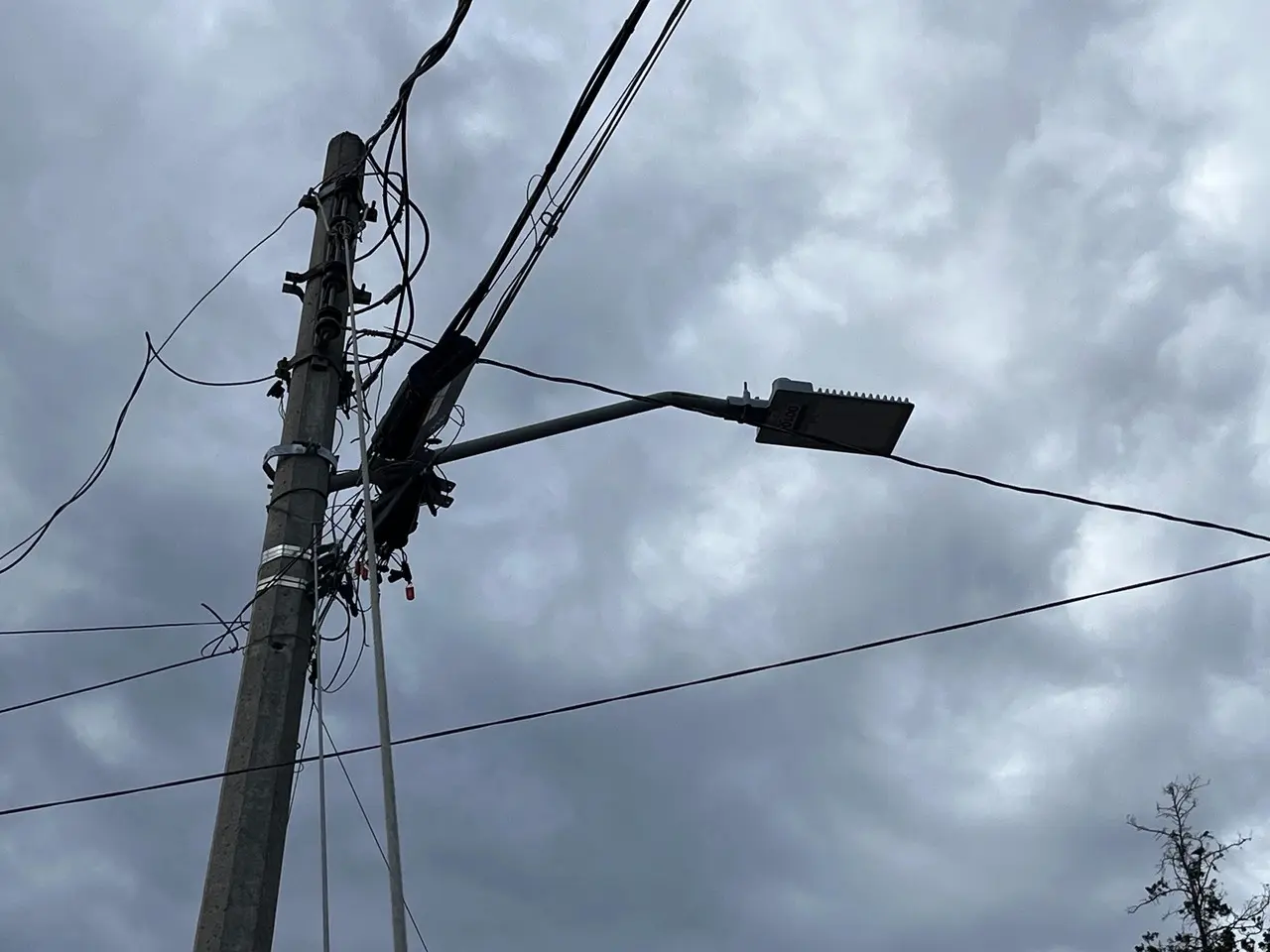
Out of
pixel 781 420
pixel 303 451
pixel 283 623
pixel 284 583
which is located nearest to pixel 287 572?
pixel 284 583

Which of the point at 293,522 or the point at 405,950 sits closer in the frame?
the point at 405,950

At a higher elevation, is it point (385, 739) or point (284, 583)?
point (284, 583)

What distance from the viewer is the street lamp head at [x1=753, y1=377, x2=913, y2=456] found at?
6289mm

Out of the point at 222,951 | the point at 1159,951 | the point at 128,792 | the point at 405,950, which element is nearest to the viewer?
the point at 405,950

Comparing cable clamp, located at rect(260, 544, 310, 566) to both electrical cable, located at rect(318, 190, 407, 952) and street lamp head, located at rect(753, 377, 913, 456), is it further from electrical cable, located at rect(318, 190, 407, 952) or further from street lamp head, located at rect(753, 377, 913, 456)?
street lamp head, located at rect(753, 377, 913, 456)

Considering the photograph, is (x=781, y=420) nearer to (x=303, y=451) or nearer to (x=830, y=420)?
(x=830, y=420)

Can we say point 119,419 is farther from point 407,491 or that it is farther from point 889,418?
point 889,418

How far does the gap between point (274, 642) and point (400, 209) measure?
299 cm

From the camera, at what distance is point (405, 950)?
4324mm

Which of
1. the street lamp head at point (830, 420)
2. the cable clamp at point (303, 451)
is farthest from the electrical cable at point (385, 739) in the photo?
the street lamp head at point (830, 420)

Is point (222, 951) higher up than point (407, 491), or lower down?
lower down

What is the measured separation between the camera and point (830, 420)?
6.39 m

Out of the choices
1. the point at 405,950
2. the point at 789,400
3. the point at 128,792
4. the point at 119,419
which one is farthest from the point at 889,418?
the point at 119,419

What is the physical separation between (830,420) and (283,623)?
2603mm
